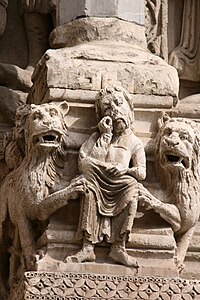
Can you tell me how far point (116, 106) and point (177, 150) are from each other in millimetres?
462

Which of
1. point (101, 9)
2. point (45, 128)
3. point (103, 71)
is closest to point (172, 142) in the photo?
point (103, 71)

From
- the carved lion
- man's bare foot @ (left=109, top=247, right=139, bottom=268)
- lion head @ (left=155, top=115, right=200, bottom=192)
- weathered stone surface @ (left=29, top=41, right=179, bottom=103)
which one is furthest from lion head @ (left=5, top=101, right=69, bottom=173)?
man's bare foot @ (left=109, top=247, right=139, bottom=268)

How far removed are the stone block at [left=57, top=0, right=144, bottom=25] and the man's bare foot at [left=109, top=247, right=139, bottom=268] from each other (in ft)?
5.51

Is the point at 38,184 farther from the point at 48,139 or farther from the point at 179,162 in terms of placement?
the point at 179,162

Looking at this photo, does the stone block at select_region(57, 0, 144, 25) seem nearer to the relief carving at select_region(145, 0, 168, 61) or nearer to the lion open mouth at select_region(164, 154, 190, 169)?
the relief carving at select_region(145, 0, 168, 61)

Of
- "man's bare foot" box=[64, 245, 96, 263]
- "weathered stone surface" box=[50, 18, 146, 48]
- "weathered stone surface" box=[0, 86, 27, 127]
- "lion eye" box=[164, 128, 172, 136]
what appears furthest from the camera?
"weathered stone surface" box=[0, 86, 27, 127]

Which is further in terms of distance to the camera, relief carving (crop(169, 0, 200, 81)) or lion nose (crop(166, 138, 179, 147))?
relief carving (crop(169, 0, 200, 81))

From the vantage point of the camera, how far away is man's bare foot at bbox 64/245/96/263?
521 inches

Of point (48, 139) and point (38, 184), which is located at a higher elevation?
point (48, 139)

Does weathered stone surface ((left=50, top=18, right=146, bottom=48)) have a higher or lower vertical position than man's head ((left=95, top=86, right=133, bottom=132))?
higher

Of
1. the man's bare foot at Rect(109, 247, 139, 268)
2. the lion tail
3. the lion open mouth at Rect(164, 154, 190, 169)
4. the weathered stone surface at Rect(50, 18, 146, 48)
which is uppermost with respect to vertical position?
the weathered stone surface at Rect(50, 18, 146, 48)

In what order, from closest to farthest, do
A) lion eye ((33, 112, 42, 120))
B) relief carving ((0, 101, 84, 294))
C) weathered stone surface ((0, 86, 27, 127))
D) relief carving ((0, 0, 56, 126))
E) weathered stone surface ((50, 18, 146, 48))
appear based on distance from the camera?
relief carving ((0, 101, 84, 294))
lion eye ((33, 112, 42, 120))
weathered stone surface ((50, 18, 146, 48))
weathered stone surface ((0, 86, 27, 127))
relief carving ((0, 0, 56, 126))

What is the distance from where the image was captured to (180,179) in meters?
13.5

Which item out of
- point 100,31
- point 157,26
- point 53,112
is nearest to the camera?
point 53,112
